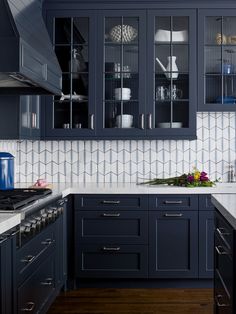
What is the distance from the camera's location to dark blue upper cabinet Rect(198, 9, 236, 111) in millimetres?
4516

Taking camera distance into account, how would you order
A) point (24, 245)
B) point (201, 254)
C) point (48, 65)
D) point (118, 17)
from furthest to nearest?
1. point (118, 17)
2. point (201, 254)
3. point (48, 65)
4. point (24, 245)

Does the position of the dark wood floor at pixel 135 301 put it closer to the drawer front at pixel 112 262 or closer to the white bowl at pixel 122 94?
the drawer front at pixel 112 262

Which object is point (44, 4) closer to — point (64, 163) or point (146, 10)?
point (146, 10)

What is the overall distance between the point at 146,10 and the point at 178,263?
220 cm

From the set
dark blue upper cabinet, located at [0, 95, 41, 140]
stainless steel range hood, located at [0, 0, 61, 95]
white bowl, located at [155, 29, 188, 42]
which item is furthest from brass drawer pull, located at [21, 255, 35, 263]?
white bowl, located at [155, 29, 188, 42]

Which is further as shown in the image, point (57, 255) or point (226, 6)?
point (226, 6)

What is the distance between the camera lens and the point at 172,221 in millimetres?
4277

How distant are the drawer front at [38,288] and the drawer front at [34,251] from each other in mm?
55

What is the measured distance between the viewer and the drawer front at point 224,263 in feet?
7.70

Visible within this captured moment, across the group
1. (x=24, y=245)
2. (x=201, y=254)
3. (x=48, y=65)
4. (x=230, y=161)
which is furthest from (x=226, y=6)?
(x=24, y=245)

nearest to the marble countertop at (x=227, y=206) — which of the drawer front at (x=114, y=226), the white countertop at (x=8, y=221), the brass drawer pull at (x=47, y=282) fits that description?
the white countertop at (x=8, y=221)

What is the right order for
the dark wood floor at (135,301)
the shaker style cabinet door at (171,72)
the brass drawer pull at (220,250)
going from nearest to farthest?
the brass drawer pull at (220,250)
the dark wood floor at (135,301)
the shaker style cabinet door at (171,72)

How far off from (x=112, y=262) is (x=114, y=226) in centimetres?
30

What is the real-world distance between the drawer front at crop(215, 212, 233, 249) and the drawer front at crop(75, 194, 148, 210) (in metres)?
1.44
